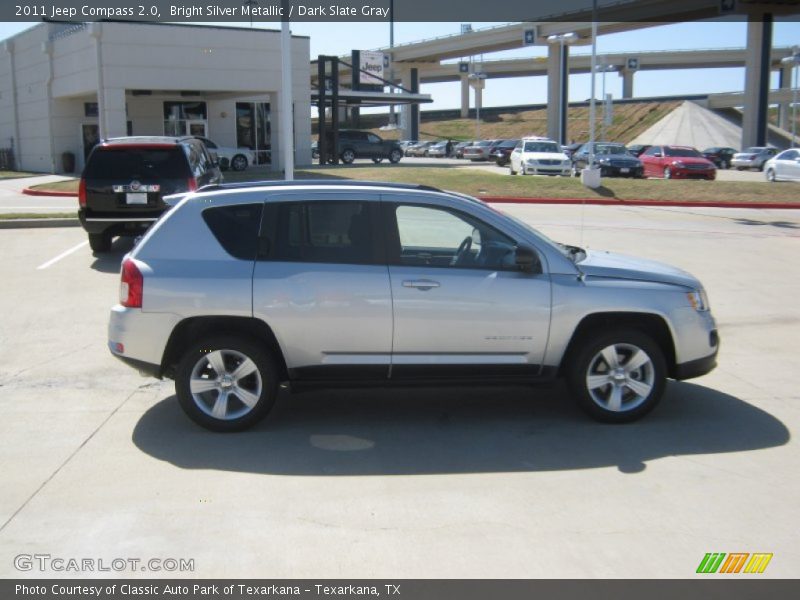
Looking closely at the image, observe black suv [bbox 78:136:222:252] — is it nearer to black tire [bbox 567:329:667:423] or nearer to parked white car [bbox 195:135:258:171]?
black tire [bbox 567:329:667:423]

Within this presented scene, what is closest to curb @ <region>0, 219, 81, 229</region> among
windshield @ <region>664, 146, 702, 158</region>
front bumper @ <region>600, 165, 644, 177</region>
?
front bumper @ <region>600, 165, 644, 177</region>

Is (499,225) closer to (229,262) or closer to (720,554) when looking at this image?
(229,262)

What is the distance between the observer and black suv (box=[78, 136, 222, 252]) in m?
13.0

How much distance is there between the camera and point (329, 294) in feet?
19.7

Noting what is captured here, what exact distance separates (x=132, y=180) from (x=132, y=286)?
24.9 ft

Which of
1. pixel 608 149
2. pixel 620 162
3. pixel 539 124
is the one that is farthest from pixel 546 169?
pixel 539 124

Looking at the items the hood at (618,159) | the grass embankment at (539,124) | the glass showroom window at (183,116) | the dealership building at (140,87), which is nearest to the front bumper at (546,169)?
the hood at (618,159)

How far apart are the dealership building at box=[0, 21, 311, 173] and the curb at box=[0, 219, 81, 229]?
44.0ft

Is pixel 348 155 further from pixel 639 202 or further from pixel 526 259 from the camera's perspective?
pixel 526 259

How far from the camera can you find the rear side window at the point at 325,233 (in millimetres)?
6121

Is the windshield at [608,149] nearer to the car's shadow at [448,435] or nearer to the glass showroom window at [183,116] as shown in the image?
the glass showroom window at [183,116]

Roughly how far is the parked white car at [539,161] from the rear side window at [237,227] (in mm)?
29807

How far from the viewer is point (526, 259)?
19.9 ft

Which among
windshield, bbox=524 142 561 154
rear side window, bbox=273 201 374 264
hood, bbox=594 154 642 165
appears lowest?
rear side window, bbox=273 201 374 264
